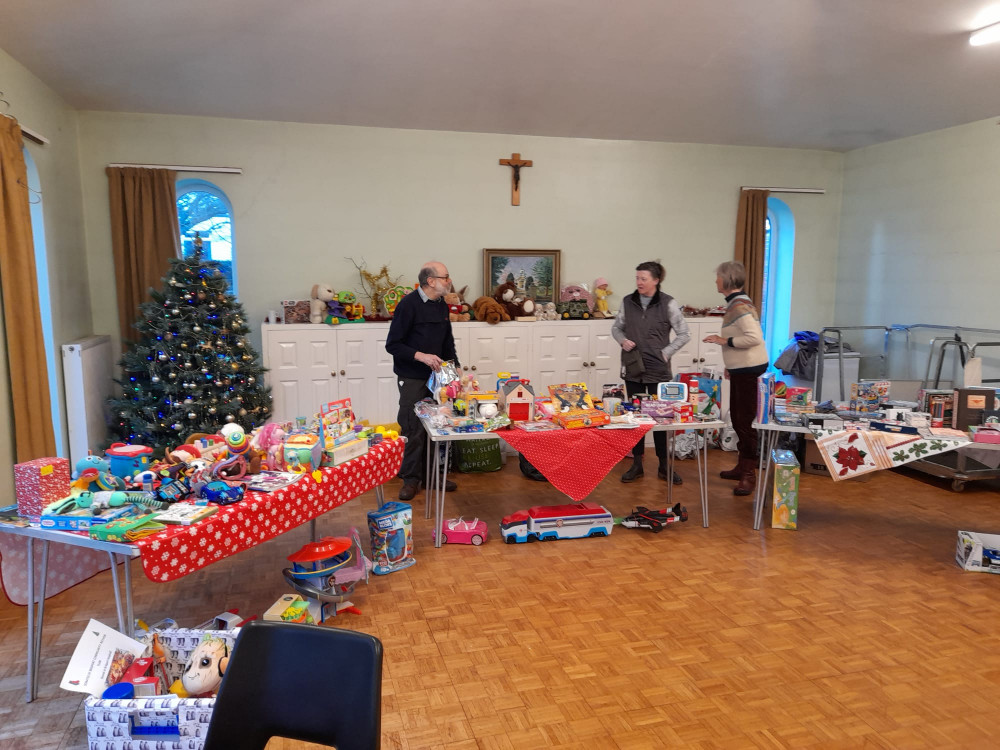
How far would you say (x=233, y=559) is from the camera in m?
4.18

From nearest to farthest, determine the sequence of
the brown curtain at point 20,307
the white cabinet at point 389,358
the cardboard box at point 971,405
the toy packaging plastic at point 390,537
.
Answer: the toy packaging plastic at point 390,537 → the cardboard box at point 971,405 → the brown curtain at point 20,307 → the white cabinet at point 389,358

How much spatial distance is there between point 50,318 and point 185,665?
365 cm

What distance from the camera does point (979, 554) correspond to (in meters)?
4.01

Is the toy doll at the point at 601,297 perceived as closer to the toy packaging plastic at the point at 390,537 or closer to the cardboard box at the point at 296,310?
the cardboard box at the point at 296,310

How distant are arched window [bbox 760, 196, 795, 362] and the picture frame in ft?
8.53

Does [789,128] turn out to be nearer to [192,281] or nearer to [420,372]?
[420,372]

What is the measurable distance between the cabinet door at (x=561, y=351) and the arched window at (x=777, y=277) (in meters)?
2.50

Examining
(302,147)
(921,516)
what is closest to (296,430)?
(302,147)

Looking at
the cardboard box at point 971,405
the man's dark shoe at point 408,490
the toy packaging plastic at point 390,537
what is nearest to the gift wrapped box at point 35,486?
the toy packaging plastic at point 390,537

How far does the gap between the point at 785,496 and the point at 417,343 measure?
278 centimetres

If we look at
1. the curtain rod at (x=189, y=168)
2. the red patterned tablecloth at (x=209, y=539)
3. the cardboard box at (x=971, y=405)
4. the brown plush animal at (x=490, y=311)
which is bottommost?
the red patterned tablecloth at (x=209, y=539)

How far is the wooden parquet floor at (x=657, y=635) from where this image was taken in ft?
8.64

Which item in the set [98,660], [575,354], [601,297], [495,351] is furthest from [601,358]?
[98,660]

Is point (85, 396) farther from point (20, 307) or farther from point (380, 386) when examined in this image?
point (380, 386)
